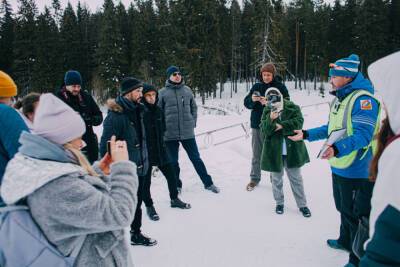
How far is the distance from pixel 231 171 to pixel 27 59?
132 feet

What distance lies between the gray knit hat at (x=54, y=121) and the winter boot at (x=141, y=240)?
2751mm

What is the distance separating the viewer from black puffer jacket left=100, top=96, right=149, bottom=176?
3.96m

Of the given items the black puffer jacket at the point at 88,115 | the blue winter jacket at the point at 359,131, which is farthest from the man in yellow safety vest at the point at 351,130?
the black puffer jacket at the point at 88,115

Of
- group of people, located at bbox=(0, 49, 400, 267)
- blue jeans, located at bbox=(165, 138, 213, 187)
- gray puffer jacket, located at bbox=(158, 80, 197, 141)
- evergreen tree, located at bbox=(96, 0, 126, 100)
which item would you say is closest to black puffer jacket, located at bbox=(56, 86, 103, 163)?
gray puffer jacket, located at bbox=(158, 80, 197, 141)

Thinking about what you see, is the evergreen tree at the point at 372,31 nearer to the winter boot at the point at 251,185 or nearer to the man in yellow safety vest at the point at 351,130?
the winter boot at the point at 251,185

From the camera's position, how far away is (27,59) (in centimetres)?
3941

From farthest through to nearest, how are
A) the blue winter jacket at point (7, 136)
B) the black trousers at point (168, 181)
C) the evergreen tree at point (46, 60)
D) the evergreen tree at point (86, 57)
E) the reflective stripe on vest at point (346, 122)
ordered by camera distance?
the evergreen tree at point (86, 57) → the evergreen tree at point (46, 60) → the black trousers at point (168, 181) → the reflective stripe on vest at point (346, 122) → the blue winter jacket at point (7, 136)

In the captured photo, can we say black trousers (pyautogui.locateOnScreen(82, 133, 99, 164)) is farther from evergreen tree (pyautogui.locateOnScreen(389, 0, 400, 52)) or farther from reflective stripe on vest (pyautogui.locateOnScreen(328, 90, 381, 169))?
evergreen tree (pyautogui.locateOnScreen(389, 0, 400, 52))

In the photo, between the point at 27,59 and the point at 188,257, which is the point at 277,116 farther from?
the point at 27,59

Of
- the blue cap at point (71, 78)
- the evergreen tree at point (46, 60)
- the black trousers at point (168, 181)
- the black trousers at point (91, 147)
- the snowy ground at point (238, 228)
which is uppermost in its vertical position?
the evergreen tree at point (46, 60)

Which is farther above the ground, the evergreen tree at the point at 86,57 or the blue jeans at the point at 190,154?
the evergreen tree at the point at 86,57

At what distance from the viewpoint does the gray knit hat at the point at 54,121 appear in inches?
67.5

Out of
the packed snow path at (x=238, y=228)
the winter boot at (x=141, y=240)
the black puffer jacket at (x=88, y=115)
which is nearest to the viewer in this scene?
the packed snow path at (x=238, y=228)

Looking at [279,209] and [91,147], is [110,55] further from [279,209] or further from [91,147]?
[279,209]
